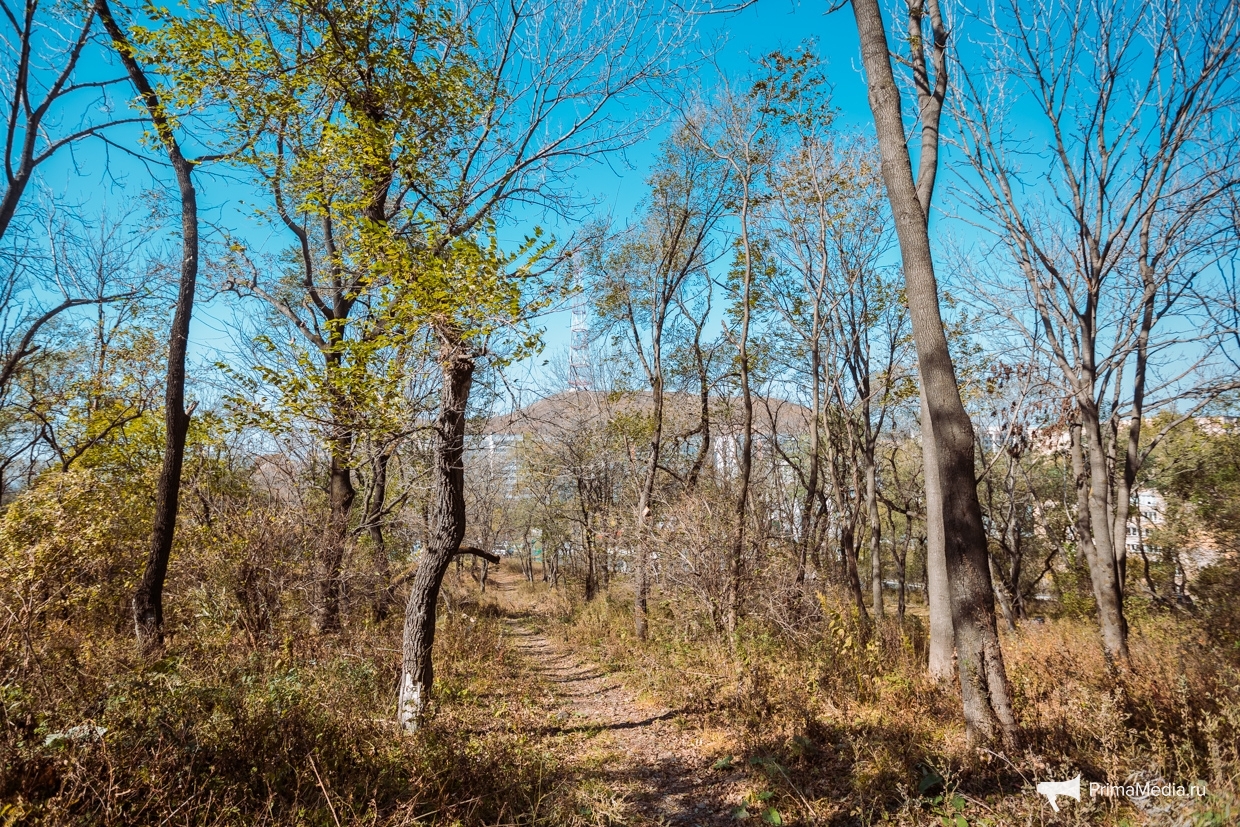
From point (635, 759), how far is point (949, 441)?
4.45m

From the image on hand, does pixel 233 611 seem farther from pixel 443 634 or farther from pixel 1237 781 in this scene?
pixel 1237 781

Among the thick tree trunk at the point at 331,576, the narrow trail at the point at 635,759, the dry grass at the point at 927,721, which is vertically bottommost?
the narrow trail at the point at 635,759

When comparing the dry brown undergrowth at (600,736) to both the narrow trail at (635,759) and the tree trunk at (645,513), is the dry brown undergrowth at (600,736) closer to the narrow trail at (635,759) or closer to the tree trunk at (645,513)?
the narrow trail at (635,759)

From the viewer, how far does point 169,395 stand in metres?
7.21

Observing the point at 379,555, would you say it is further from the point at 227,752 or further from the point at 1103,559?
the point at 1103,559

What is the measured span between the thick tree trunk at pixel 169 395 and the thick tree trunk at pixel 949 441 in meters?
7.73

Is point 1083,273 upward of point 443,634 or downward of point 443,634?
upward

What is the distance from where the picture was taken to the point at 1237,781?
2.84 meters

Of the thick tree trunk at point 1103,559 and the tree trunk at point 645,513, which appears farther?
the tree trunk at point 645,513

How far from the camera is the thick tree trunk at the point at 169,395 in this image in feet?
21.9

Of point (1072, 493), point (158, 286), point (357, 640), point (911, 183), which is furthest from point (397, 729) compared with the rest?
point (1072, 493)

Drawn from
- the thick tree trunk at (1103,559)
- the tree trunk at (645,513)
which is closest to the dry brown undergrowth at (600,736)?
the thick tree trunk at (1103,559)

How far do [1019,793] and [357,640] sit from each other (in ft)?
23.3

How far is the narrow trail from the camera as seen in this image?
4379 mm
